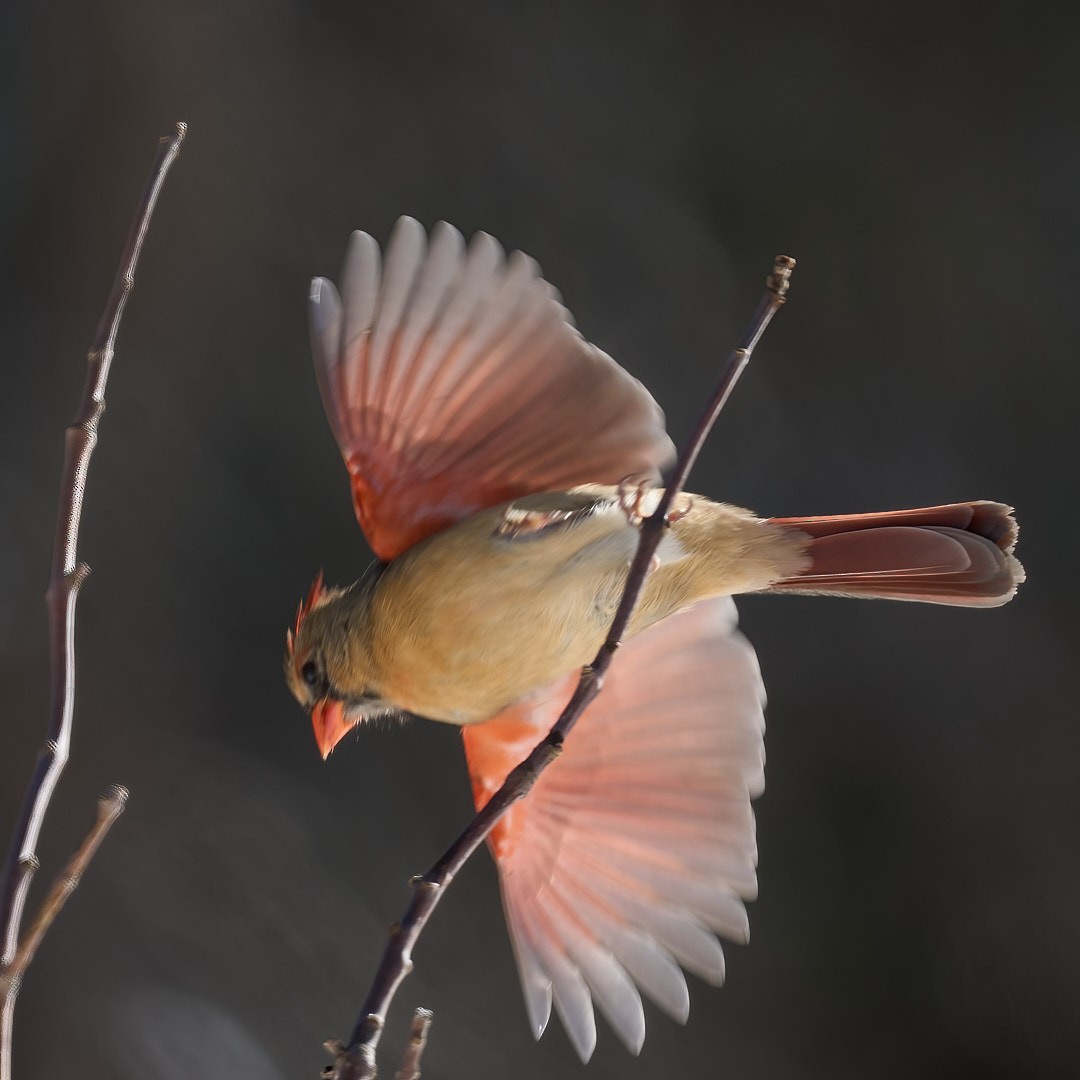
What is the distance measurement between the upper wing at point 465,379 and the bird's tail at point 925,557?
323 millimetres

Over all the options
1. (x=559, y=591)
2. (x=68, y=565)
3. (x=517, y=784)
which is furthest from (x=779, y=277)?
(x=559, y=591)

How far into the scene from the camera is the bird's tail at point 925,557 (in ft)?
5.46

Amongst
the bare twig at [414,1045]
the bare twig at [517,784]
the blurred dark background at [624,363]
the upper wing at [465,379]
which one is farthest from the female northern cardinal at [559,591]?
the blurred dark background at [624,363]

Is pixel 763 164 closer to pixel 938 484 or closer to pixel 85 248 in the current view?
pixel 938 484

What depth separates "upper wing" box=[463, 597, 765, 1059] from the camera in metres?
1.81

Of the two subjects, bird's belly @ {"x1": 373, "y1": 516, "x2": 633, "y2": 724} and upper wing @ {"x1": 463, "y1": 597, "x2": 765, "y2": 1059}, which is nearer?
bird's belly @ {"x1": 373, "y1": 516, "x2": 633, "y2": 724}

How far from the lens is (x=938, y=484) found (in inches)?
130

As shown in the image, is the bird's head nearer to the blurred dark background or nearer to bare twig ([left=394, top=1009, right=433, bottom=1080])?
bare twig ([left=394, top=1009, right=433, bottom=1080])

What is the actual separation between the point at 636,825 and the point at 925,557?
1.96 feet

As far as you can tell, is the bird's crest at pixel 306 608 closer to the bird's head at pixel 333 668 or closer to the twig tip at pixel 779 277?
the bird's head at pixel 333 668

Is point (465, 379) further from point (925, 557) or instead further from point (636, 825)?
point (636, 825)

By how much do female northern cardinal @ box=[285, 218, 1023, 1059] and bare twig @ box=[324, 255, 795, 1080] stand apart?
0.47 meters

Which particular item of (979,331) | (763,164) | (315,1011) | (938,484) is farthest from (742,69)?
(315,1011)

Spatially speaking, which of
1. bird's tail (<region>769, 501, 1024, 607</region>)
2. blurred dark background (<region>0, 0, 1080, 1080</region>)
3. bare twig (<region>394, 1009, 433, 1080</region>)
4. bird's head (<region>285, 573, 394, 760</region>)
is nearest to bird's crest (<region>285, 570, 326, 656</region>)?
bird's head (<region>285, 573, 394, 760</region>)
